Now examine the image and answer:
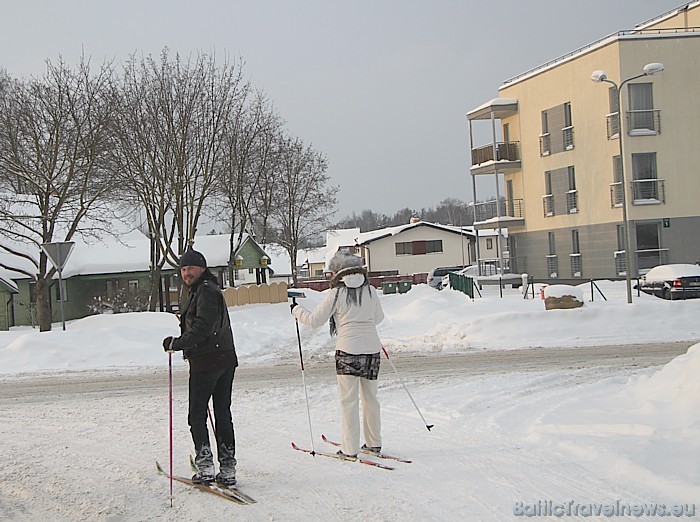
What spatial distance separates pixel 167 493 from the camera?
6.20 metres

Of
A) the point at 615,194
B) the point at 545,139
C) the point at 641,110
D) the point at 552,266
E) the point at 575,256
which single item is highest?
the point at 641,110

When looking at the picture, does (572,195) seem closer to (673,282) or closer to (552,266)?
(552,266)

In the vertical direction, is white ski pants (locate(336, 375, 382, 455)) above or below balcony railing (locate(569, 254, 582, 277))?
below

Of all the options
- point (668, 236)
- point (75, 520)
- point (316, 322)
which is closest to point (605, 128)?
point (668, 236)

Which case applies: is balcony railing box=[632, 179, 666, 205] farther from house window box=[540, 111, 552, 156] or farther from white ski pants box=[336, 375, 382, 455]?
white ski pants box=[336, 375, 382, 455]

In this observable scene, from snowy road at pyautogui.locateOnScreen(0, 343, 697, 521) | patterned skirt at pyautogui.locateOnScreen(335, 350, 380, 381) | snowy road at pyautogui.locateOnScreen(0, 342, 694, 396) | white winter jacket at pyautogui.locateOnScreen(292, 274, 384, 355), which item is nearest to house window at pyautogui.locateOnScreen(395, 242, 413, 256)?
snowy road at pyautogui.locateOnScreen(0, 342, 694, 396)

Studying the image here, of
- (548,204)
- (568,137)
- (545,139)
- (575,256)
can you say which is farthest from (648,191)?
(545,139)

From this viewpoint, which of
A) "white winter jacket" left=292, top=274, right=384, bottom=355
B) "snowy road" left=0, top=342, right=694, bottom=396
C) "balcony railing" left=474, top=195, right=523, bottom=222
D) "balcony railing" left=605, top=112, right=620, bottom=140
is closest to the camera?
"white winter jacket" left=292, top=274, right=384, bottom=355

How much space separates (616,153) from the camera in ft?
115

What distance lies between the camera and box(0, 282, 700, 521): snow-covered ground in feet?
18.7

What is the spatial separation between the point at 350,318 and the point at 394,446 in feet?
4.54

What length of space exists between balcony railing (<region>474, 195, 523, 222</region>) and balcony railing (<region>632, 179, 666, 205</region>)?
25.3ft

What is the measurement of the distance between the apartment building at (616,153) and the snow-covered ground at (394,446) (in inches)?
949

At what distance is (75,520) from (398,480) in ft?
8.05
